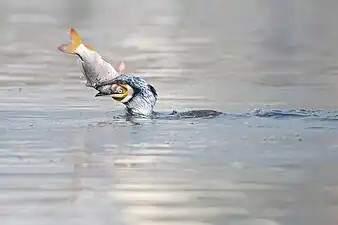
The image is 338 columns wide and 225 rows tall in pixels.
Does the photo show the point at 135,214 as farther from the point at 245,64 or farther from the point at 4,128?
the point at 245,64

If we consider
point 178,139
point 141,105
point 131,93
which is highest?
point 131,93

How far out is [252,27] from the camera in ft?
105

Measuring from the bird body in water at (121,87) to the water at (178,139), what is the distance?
0.22 metres

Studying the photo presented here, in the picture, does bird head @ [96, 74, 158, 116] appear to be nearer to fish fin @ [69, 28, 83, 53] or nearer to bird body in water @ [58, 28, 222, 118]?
bird body in water @ [58, 28, 222, 118]

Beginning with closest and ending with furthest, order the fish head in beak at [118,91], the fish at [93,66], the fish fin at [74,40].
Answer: the fish fin at [74,40] → the fish at [93,66] → the fish head in beak at [118,91]

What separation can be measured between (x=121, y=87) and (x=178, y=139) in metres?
2.11

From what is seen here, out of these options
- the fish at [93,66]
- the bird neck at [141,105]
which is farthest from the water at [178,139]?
the fish at [93,66]

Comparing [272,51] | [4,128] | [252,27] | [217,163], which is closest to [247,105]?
[4,128]

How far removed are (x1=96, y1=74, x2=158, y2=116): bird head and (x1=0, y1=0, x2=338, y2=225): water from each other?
0.19 metres

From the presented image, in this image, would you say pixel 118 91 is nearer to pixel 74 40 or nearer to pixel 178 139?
pixel 74 40

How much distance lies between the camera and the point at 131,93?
595 inches

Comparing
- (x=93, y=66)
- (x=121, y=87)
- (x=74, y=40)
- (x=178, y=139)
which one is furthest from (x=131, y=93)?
(x=178, y=139)

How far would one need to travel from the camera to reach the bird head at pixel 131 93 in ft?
49.0

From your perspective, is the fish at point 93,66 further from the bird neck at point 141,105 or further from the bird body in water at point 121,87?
the bird neck at point 141,105
